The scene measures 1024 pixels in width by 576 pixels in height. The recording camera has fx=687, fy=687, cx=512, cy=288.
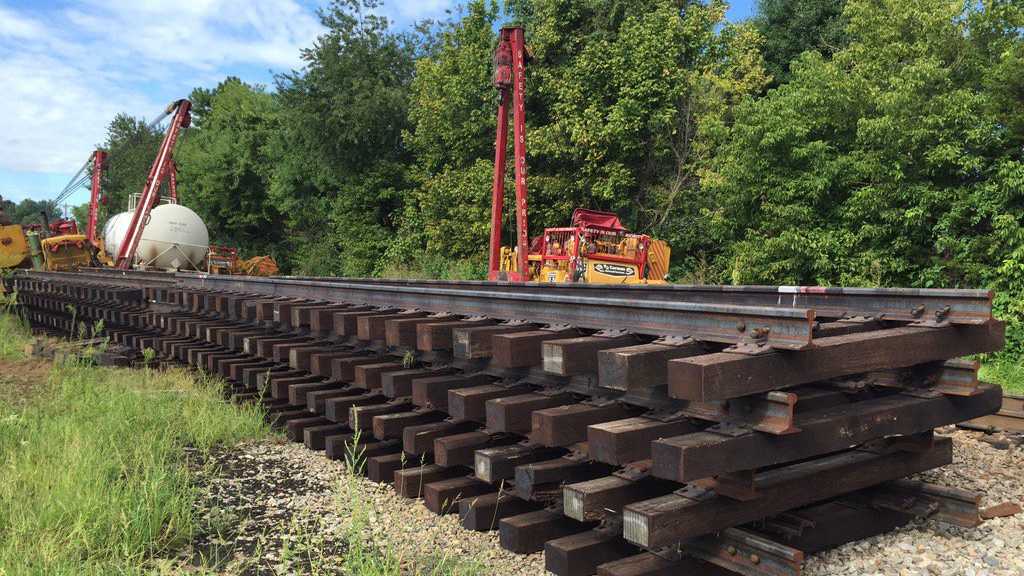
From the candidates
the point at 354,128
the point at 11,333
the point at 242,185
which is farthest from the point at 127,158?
the point at 11,333

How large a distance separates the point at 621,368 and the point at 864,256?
13.1m

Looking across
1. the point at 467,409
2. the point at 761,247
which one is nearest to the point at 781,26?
the point at 761,247

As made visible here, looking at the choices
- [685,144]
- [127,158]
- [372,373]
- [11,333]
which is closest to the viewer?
[372,373]

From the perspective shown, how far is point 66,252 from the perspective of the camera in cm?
2038

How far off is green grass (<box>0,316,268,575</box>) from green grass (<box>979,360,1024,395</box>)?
847 centimetres

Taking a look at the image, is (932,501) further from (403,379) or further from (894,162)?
(894,162)

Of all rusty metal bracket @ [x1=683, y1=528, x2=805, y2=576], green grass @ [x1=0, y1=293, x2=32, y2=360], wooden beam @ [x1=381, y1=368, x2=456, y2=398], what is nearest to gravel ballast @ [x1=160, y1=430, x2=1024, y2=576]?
rusty metal bracket @ [x1=683, y1=528, x2=805, y2=576]

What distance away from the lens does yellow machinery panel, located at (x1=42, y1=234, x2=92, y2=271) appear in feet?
65.0

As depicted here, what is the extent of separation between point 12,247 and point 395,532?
19723 mm

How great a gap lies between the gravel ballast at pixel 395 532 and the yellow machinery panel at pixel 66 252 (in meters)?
17.6

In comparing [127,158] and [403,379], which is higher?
[127,158]

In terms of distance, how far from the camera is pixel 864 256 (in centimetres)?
1398

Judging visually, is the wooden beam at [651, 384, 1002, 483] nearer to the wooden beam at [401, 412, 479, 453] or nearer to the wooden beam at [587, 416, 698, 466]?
the wooden beam at [587, 416, 698, 466]

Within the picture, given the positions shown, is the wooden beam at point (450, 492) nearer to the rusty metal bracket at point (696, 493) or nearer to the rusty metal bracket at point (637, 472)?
the rusty metal bracket at point (637, 472)
